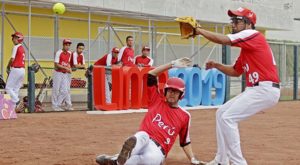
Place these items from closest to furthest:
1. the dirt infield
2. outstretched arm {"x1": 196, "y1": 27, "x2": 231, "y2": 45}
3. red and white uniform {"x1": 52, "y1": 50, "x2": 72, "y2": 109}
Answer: outstretched arm {"x1": 196, "y1": 27, "x2": 231, "y2": 45} → the dirt infield → red and white uniform {"x1": 52, "y1": 50, "x2": 72, "y2": 109}

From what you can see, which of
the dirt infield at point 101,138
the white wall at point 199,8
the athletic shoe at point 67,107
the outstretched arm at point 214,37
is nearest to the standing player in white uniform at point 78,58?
the athletic shoe at point 67,107

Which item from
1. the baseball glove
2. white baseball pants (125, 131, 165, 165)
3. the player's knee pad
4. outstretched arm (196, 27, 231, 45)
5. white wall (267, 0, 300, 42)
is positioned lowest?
white baseball pants (125, 131, 165, 165)

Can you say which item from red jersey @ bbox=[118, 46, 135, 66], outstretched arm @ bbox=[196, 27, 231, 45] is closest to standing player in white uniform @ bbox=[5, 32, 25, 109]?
red jersey @ bbox=[118, 46, 135, 66]

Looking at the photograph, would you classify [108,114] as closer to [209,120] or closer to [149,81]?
[209,120]

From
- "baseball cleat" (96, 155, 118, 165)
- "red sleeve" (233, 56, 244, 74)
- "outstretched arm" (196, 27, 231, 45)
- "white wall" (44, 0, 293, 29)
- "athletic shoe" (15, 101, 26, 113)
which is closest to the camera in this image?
"outstretched arm" (196, 27, 231, 45)

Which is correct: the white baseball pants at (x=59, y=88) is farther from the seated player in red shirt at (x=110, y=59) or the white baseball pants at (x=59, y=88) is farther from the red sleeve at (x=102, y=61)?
the seated player in red shirt at (x=110, y=59)

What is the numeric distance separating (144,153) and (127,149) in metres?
0.37

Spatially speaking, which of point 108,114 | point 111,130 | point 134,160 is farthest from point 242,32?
point 108,114

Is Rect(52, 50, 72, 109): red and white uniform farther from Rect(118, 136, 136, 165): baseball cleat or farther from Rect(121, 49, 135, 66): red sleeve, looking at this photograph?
Rect(118, 136, 136, 165): baseball cleat

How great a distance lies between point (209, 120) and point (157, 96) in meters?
9.20

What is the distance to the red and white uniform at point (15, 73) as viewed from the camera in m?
17.8

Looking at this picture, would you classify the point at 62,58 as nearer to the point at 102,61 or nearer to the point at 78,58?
the point at 78,58

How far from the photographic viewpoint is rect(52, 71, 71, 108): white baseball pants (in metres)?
19.6

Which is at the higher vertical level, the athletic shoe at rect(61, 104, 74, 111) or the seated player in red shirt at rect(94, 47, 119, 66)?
the seated player in red shirt at rect(94, 47, 119, 66)
